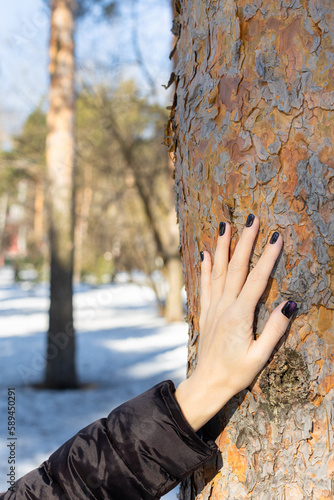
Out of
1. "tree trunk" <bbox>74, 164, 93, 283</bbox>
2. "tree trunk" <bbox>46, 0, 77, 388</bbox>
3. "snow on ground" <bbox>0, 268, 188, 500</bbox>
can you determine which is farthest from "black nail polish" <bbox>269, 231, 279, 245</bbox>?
"tree trunk" <bbox>74, 164, 93, 283</bbox>

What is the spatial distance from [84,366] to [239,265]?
6726 millimetres

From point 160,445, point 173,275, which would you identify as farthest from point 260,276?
point 173,275

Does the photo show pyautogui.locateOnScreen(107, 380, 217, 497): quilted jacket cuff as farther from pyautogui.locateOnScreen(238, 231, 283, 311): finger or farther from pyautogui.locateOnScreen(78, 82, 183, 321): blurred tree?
pyautogui.locateOnScreen(78, 82, 183, 321): blurred tree

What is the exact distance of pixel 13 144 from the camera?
14.3 m

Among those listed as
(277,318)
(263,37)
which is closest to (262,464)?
(277,318)

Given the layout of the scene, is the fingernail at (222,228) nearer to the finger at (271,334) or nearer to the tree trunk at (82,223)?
the finger at (271,334)

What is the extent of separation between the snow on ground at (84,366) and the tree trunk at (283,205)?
9.39ft

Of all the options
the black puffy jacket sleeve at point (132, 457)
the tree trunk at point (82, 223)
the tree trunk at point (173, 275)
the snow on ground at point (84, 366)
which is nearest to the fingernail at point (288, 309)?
the black puffy jacket sleeve at point (132, 457)

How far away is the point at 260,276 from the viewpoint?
2.96ft

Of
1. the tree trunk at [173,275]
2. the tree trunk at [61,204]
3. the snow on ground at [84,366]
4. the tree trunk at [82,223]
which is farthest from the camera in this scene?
the tree trunk at [82,223]

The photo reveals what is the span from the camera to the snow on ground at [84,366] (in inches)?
175

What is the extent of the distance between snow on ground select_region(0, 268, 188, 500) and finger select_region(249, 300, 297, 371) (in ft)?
9.86

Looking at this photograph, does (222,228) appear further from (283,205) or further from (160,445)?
(160,445)

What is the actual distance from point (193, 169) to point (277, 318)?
1.25 feet
